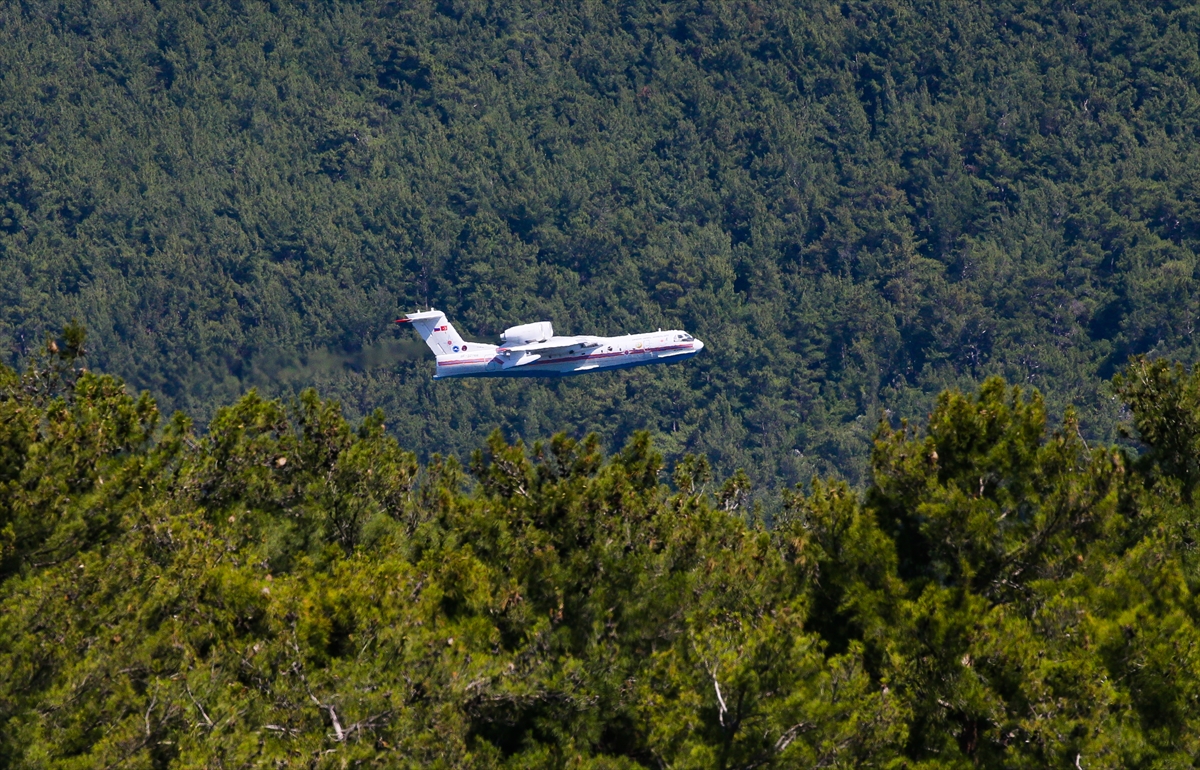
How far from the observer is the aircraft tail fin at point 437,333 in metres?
117

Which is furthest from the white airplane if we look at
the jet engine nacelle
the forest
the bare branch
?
the bare branch

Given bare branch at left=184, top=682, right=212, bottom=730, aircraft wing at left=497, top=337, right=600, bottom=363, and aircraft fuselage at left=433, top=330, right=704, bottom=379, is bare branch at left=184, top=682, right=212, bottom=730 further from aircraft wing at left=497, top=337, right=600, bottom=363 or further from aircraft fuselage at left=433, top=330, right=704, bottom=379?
aircraft wing at left=497, top=337, right=600, bottom=363

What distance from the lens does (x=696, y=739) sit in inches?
1347

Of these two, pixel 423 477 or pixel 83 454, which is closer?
pixel 83 454

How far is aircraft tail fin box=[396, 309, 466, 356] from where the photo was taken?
11744 centimetres

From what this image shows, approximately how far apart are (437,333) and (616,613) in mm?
81338

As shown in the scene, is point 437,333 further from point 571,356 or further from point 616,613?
point 616,613

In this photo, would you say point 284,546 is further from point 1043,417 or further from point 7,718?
point 1043,417

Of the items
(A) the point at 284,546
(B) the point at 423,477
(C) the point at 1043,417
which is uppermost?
(C) the point at 1043,417

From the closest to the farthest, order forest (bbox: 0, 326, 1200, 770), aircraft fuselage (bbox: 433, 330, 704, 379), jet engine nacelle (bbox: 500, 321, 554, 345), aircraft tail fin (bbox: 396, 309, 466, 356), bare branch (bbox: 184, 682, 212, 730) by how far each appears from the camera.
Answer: bare branch (bbox: 184, 682, 212, 730) < forest (bbox: 0, 326, 1200, 770) < aircraft fuselage (bbox: 433, 330, 704, 379) < jet engine nacelle (bbox: 500, 321, 554, 345) < aircraft tail fin (bbox: 396, 309, 466, 356)

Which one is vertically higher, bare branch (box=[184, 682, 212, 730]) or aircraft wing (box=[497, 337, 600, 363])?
bare branch (box=[184, 682, 212, 730])

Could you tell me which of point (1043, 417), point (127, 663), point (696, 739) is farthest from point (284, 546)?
point (1043, 417)

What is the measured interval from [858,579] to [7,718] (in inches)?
606

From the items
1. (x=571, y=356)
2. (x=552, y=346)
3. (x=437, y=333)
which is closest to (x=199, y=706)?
(x=552, y=346)
